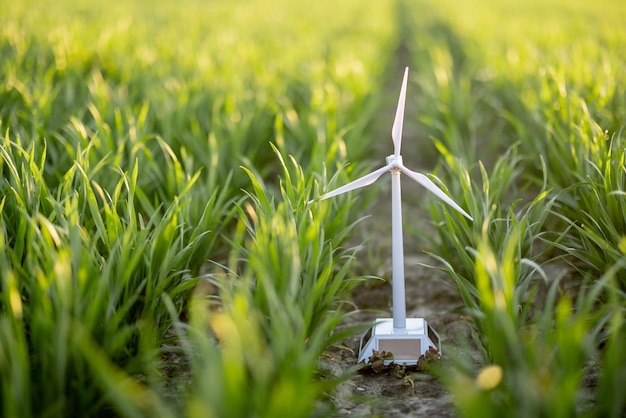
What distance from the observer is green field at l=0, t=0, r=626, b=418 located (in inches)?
67.4

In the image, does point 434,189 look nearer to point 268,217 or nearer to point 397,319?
point 397,319

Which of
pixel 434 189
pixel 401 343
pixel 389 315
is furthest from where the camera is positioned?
pixel 389 315

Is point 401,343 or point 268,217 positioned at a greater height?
point 268,217

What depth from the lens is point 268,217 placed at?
8.02 ft

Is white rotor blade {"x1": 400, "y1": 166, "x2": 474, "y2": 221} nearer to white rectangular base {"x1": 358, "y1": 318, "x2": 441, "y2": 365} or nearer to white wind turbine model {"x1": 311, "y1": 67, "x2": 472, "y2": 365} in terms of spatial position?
white wind turbine model {"x1": 311, "y1": 67, "x2": 472, "y2": 365}

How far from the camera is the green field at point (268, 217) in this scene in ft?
5.62

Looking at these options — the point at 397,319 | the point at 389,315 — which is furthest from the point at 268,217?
the point at 389,315

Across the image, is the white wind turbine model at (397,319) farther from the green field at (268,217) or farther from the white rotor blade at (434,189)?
the green field at (268,217)

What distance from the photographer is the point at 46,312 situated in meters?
1.74

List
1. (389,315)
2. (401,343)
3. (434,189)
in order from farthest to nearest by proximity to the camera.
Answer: (389,315)
(401,343)
(434,189)

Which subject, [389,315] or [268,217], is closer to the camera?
[268,217]

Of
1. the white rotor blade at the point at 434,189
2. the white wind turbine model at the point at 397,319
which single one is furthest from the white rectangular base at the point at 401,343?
the white rotor blade at the point at 434,189

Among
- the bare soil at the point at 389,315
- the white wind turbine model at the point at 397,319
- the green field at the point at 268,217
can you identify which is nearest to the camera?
the green field at the point at 268,217

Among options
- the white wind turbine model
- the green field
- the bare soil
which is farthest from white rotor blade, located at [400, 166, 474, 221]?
the bare soil
